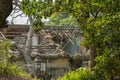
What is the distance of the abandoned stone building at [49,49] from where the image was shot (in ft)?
64.5

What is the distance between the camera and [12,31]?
23562 millimetres

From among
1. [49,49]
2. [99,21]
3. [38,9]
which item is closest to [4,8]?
[99,21]

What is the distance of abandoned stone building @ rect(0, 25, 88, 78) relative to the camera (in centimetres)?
1967

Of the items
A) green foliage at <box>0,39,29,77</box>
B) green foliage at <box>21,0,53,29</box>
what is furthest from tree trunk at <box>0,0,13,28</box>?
green foliage at <box>0,39,29,77</box>

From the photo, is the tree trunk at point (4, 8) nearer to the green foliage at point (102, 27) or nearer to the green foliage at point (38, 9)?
the green foliage at point (102, 27)

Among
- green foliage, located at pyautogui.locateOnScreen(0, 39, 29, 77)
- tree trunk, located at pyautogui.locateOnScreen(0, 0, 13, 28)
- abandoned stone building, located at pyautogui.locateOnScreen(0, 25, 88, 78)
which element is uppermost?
tree trunk, located at pyautogui.locateOnScreen(0, 0, 13, 28)

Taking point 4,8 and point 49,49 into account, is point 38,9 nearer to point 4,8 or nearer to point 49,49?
point 4,8

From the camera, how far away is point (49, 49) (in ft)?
70.0

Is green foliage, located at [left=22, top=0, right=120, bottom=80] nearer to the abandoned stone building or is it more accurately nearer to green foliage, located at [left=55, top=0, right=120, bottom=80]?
green foliage, located at [left=55, top=0, right=120, bottom=80]

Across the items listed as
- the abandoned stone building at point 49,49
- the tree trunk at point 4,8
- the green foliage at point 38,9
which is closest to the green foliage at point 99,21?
the green foliage at point 38,9

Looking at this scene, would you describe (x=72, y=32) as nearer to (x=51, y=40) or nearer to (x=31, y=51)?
(x=51, y=40)

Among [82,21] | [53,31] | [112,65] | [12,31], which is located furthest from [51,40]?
[112,65]

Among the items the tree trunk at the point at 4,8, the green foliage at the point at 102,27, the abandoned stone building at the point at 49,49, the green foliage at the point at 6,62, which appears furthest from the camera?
the abandoned stone building at the point at 49,49

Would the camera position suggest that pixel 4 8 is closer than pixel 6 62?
Yes
